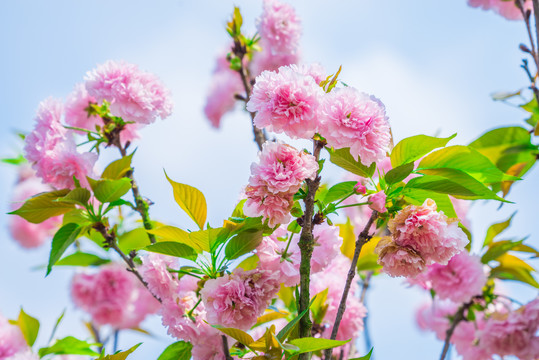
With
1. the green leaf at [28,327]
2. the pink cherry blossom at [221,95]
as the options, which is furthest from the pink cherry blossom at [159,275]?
the pink cherry blossom at [221,95]

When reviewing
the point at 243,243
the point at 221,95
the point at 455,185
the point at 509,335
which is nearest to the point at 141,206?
the point at 243,243

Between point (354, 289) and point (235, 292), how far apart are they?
60cm

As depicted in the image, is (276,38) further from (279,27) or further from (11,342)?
(11,342)

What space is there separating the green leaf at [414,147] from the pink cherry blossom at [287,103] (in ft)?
0.68

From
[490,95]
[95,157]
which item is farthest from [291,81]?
[490,95]

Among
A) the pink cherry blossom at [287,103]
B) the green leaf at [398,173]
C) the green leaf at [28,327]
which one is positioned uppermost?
the pink cherry blossom at [287,103]

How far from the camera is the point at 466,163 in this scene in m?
1.04

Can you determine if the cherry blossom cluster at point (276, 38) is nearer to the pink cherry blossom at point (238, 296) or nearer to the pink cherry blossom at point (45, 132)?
the pink cherry blossom at point (45, 132)

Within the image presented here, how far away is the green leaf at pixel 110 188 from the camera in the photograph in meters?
1.15

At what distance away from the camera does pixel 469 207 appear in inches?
75.8

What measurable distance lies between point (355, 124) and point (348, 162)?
0.12 meters

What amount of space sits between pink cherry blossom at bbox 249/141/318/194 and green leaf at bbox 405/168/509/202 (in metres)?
0.23

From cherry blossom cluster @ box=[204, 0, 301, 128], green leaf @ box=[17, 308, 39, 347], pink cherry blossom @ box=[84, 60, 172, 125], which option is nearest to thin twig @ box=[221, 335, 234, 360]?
pink cherry blossom @ box=[84, 60, 172, 125]

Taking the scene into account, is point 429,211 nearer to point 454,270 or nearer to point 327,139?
point 327,139
